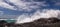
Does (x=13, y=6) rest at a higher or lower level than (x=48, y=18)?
higher

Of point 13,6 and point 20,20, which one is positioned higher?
point 13,6

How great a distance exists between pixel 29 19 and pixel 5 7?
1.02 ft

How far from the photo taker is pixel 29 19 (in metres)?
1.23

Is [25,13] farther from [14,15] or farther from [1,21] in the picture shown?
[1,21]

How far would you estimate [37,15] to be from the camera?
4.02 feet

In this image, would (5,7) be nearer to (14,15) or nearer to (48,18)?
(14,15)

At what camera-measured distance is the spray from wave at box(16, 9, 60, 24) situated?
1.21 meters

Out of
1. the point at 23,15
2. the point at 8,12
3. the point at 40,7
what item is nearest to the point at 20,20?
the point at 23,15

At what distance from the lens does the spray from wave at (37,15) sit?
1.21 meters

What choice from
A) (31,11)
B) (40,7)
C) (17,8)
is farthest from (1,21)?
(40,7)

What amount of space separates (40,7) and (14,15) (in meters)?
0.31

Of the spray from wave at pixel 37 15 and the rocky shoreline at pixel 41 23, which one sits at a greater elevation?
the spray from wave at pixel 37 15

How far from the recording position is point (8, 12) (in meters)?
1.24

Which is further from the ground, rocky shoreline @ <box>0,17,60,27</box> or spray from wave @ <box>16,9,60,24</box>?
spray from wave @ <box>16,9,60,24</box>
